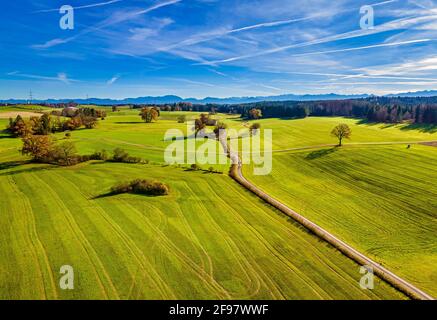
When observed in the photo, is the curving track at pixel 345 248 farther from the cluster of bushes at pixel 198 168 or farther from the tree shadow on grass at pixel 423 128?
the tree shadow on grass at pixel 423 128

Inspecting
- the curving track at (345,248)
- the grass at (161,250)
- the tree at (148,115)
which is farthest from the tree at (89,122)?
the curving track at (345,248)

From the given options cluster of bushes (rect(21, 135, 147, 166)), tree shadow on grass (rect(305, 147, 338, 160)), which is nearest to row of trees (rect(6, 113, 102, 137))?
cluster of bushes (rect(21, 135, 147, 166))

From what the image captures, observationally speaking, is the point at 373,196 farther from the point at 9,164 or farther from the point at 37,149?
the point at 9,164

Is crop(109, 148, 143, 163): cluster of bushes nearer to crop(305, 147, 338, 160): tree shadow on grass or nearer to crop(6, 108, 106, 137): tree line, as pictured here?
crop(305, 147, 338, 160): tree shadow on grass
